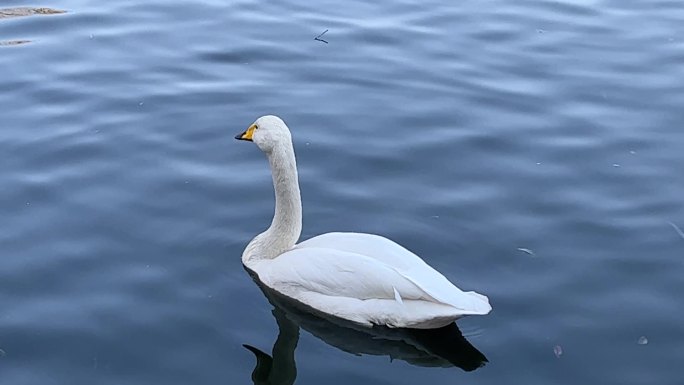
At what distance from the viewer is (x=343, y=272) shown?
7.28 metres

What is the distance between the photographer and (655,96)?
11.1 metres

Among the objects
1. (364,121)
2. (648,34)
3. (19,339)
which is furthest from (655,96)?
(19,339)

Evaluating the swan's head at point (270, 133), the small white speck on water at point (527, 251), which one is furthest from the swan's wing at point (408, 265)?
the small white speck on water at point (527, 251)

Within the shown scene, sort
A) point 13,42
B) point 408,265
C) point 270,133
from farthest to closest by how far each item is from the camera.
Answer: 1. point 13,42
2. point 270,133
3. point 408,265

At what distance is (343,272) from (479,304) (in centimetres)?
91

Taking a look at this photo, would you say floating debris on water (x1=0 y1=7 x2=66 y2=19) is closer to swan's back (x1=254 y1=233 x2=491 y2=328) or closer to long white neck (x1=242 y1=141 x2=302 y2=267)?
long white neck (x1=242 y1=141 x2=302 y2=267)

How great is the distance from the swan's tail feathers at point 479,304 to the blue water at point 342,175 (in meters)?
0.33

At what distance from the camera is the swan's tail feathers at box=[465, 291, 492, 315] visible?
269 inches

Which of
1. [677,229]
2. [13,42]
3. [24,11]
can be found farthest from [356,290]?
[24,11]

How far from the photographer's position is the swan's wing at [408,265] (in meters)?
6.91

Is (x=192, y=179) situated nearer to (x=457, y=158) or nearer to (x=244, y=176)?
(x=244, y=176)

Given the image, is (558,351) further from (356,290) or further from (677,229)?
(677,229)

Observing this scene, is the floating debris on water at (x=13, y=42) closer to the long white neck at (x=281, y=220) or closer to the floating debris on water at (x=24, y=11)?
the floating debris on water at (x=24, y=11)

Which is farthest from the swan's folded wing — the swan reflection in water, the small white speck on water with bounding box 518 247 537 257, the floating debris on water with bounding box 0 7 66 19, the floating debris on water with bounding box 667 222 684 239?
the floating debris on water with bounding box 0 7 66 19
